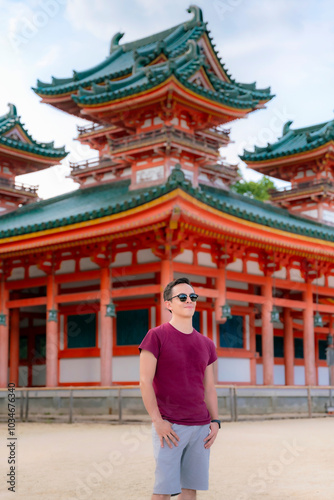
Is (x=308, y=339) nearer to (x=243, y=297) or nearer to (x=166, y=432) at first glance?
(x=243, y=297)

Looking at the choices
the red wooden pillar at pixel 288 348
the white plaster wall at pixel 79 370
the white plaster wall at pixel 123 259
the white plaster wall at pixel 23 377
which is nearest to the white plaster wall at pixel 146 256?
the white plaster wall at pixel 123 259

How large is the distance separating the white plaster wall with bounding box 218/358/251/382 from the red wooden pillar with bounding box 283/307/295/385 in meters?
3.08

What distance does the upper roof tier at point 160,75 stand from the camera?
20.7 metres

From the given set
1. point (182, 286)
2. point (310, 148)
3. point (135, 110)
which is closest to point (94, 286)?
point (135, 110)

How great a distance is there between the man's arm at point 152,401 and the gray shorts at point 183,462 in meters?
0.07

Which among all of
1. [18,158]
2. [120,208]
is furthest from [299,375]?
[18,158]

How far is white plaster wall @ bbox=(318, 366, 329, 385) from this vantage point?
26087 mm

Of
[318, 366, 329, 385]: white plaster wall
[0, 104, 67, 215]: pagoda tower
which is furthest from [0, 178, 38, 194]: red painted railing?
[318, 366, 329, 385]: white plaster wall

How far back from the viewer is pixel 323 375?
86.3 ft

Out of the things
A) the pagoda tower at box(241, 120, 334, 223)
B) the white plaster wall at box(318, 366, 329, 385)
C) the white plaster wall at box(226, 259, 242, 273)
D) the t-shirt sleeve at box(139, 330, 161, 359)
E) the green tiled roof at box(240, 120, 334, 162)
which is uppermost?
the green tiled roof at box(240, 120, 334, 162)

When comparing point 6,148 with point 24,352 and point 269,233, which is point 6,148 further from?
point 269,233

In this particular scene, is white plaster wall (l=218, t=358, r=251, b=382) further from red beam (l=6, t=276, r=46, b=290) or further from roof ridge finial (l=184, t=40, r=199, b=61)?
roof ridge finial (l=184, t=40, r=199, b=61)

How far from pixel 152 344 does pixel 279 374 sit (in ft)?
63.8

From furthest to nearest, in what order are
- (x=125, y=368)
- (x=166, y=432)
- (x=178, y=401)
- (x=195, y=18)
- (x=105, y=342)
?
(x=195, y=18) < (x=125, y=368) < (x=105, y=342) < (x=178, y=401) < (x=166, y=432)
